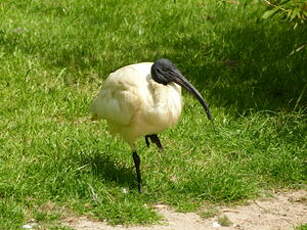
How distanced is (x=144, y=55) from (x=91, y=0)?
184cm

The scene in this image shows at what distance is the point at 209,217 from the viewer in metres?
5.70

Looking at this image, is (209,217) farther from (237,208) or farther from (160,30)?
(160,30)

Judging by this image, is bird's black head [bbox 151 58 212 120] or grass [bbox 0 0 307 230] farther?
grass [bbox 0 0 307 230]

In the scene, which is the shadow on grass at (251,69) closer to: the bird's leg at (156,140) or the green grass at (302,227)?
the bird's leg at (156,140)

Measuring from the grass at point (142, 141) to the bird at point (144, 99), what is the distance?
0.45m

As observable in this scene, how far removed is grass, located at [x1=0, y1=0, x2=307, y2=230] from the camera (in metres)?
5.82

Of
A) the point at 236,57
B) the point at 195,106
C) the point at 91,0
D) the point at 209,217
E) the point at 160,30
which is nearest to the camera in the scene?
the point at 209,217

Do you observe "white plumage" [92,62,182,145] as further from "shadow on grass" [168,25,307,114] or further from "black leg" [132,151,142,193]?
"shadow on grass" [168,25,307,114]

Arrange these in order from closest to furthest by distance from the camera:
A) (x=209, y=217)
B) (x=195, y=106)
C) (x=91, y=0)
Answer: (x=209, y=217) → (x=195, y=106) → (x=91, y=0)

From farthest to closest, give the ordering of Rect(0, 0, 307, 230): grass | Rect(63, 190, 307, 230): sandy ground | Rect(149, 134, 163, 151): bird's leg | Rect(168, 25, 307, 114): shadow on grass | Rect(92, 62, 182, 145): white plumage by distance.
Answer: Rect(168, 25, 307, 114): shadow on grass, Rect(149, 134, 163, 151): bird's leg, Rect(0, 0, 307, 230): grass, Rect(92, 62, 182, 145): white plumage, Rect(63, 190, 307, 230): sandy ground

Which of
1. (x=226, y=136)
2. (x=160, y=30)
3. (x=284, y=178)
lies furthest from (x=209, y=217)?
(x=160, y=30)

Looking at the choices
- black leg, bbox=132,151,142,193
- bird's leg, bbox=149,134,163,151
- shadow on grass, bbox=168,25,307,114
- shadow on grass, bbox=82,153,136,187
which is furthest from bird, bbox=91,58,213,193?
shadow on grass, bbox=168,25,307,114

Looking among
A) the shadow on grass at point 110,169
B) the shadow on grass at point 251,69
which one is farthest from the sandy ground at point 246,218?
the shadow on grass at point 251,69

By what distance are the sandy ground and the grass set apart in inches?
3.9
